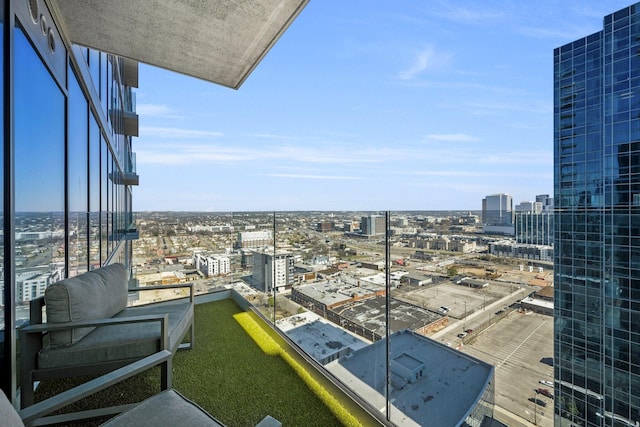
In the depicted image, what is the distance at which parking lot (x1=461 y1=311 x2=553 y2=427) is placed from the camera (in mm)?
1377

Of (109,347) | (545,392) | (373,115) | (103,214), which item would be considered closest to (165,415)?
(109,347)

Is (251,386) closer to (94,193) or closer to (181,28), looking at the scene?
(181,28)

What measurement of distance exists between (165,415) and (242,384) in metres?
1.11

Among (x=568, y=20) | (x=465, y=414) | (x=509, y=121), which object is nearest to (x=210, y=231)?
(x=465, y=414)

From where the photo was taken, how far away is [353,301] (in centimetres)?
212

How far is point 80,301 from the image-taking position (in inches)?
68.5

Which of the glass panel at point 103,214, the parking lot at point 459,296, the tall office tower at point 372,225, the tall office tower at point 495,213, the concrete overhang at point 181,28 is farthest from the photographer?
the glass panel at point 103,214

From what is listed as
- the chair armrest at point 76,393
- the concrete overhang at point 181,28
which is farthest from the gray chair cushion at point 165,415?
the concrete overhang at point 181,28

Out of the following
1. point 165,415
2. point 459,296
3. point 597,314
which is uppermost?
point 459,296

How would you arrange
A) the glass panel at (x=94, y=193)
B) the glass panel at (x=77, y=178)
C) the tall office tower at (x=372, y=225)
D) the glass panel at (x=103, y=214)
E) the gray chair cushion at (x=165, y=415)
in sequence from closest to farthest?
the gray chair cushion at (x=165, y=415), the tall office tower at (x=372, y=225), the glass panel at (x=77, y=178), the glass panel at (x=94, y=193), the glass panel at (x=103, y=214)

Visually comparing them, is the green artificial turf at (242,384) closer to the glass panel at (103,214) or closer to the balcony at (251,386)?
the balcony at (251,386)

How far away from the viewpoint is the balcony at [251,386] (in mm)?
1827

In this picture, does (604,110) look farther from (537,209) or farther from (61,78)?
(61,78)

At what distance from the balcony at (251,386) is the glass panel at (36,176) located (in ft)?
2.77
